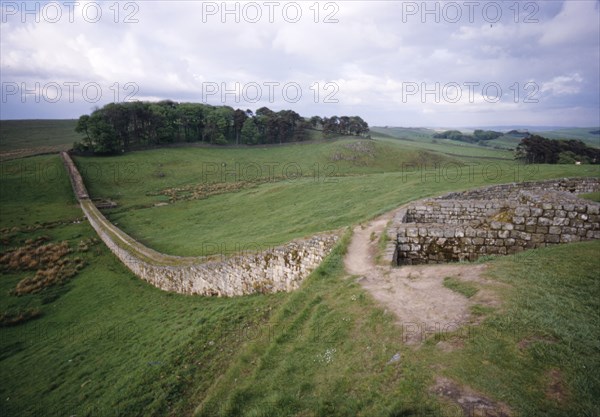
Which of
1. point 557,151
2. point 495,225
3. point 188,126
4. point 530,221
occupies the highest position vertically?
point 188,126

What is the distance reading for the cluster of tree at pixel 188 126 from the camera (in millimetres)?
62938

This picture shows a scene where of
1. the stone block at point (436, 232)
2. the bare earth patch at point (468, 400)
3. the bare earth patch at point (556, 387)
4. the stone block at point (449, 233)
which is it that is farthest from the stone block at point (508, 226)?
the bare earth patch at point (468, 400)

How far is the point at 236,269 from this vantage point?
15.0 metres

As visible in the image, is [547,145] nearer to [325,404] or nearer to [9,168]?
[325,404]

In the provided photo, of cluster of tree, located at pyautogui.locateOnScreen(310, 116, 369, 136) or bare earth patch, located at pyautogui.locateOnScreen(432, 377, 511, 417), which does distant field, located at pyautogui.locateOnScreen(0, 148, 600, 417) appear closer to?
bare earth patch, located at pyautogui.locateOnScreen(432, 377, 511, 417)

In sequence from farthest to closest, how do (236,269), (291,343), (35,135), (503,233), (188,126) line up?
1. (35,135)
2. (188,126)
3. (236,269)
4. (503,233)
5. (291,343)

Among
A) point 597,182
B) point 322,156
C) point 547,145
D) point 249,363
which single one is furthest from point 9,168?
point 547,145

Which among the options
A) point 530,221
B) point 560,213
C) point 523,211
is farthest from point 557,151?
point 530,221

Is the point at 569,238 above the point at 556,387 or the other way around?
above

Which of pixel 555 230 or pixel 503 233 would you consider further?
pixel 503 233

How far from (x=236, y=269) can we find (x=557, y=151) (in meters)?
54.9

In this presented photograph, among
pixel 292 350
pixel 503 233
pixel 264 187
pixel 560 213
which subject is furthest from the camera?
pixel 264 187

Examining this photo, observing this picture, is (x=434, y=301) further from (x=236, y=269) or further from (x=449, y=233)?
(x=236, y=269)

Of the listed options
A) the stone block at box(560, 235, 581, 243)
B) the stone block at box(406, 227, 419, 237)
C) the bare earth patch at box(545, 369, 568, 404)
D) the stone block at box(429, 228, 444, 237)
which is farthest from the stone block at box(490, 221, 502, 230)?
→ the bare earth patch at box(545, 369, 568, 404)
